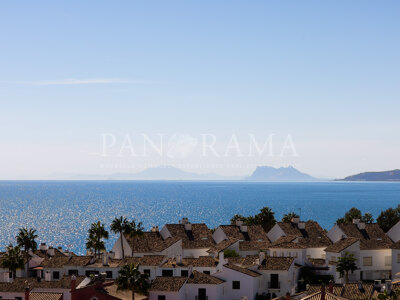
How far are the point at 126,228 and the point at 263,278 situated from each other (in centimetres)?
2370

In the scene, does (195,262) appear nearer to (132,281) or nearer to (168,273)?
(168,273)

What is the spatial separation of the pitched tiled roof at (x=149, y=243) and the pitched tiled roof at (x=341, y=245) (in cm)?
2199

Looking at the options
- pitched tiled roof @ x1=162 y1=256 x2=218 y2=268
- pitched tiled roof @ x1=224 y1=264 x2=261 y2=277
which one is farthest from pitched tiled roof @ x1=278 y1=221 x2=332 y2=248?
pitched tiled roof @ x1=224 y1=264 x2=261 y2=277

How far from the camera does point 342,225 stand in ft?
333

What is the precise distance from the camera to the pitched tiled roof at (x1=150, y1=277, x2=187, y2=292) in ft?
231

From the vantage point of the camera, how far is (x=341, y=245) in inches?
3652

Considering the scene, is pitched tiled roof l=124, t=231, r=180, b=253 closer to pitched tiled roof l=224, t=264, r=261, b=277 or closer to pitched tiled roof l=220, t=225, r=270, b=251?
pitched tiled roof l=220, t=225, r=270, b=251

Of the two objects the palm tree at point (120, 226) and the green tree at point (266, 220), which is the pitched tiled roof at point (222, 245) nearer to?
the palm tree at point (120, 226)

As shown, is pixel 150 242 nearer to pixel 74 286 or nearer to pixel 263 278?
pixel 263 278

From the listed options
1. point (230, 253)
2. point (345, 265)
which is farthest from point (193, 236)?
point (345, 265)

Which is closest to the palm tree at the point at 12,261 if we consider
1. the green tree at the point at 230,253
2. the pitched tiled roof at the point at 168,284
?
the pitched tiled roof at the point at 168,284

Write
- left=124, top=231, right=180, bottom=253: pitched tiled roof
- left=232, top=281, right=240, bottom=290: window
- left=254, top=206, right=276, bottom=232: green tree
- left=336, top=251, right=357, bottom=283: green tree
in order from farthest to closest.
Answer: left=254, top=206, right=276, bottom=232: green tree < left=124, top=231, right=180, bottom=253: pitched tiled roof < left=336, top=251, right=357, bottom=283: green tree < left=232, top=281, right=240, bottom=290: window

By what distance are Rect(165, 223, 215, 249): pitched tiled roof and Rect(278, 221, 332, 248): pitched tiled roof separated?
41.2 feet

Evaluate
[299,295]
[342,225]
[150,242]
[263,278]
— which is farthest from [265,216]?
[299,295]
